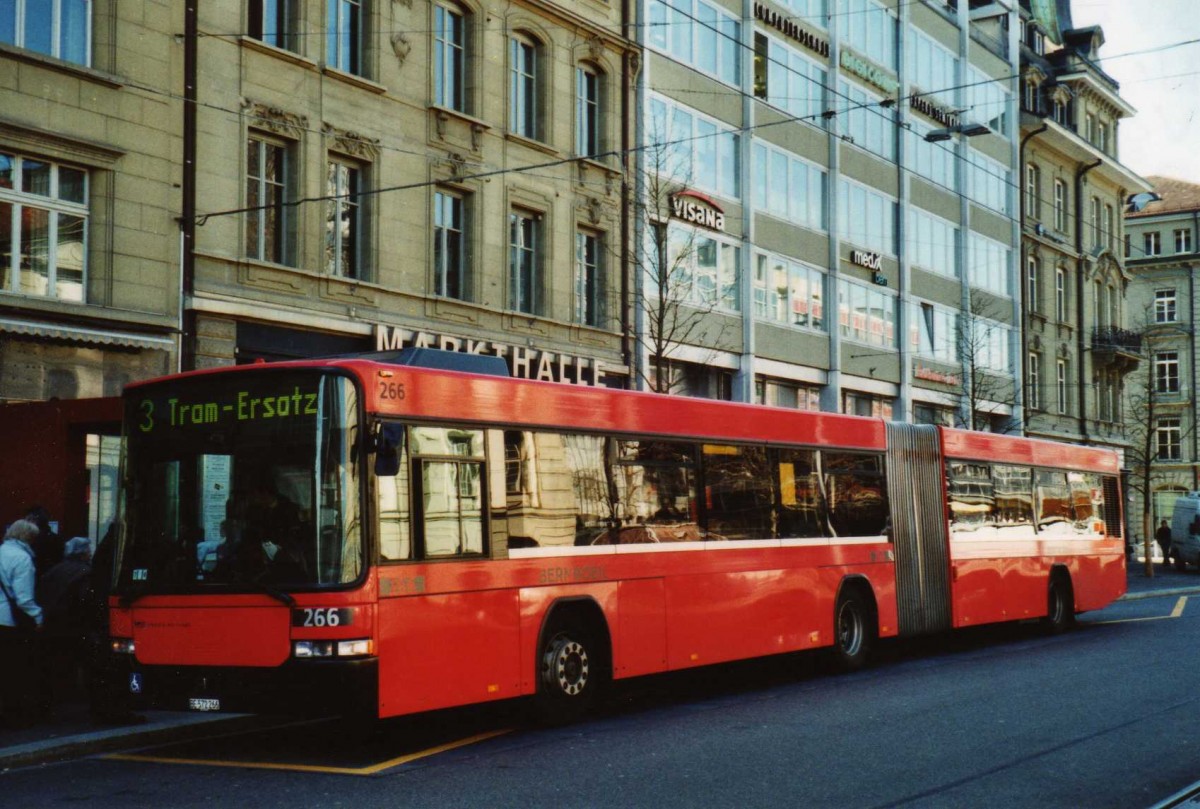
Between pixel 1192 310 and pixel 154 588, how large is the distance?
75.0 meters

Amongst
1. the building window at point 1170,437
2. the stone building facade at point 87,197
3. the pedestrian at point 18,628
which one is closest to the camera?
the pedestrian at point 18,628

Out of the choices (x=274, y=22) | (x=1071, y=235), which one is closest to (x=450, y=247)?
(x=274, y=22)

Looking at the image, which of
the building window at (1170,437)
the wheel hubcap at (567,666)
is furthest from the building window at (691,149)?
the building window at (1170,437)

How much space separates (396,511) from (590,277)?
1843cm

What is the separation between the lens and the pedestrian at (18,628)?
38.2ft

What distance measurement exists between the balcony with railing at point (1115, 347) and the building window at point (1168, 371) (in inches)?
889

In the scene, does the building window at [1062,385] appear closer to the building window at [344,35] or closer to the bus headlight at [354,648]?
the building window at [344,35]

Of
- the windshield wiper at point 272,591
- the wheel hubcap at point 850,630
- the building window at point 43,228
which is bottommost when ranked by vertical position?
the wheel hubcap at point 850,630

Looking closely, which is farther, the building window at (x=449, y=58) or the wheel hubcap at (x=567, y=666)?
the building window at (x=449, y=58)

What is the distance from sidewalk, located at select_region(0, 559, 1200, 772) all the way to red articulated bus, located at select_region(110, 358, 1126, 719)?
0.71 m

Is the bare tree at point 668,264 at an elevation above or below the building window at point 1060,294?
below

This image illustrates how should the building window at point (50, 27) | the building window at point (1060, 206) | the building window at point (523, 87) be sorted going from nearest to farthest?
the building window at point (50, 27) < the building window at point (523, 87) < the building window at point (1060, 206)

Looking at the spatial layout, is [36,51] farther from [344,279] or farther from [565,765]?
[565,765]

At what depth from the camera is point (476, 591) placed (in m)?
11.4
